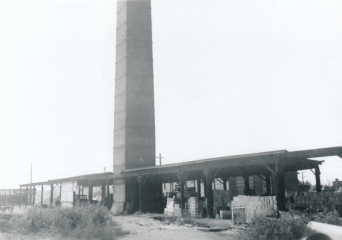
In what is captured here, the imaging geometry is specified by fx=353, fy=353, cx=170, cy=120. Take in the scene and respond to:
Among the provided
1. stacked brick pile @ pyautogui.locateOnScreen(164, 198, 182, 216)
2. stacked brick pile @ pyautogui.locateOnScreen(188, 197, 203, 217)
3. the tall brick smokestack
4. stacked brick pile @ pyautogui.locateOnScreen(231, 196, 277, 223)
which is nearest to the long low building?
stacked brick pile @ pyautogui.locateOnScreen(231, 196, 277, 223)

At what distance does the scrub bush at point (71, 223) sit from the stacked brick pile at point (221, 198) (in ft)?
25.9

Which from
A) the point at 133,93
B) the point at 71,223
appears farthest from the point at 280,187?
the point at 133,93

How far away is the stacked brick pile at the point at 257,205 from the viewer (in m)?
15.0

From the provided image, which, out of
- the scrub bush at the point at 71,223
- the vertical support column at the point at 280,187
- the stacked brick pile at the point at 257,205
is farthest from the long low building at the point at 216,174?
the scrub bush at the point at 71,223

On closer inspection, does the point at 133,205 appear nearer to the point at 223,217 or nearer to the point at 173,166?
the point at 173,166

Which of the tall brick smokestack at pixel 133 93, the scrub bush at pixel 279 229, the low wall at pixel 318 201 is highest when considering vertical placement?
the tall brick smokestack at pixel 133 93

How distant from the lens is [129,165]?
97.8ft

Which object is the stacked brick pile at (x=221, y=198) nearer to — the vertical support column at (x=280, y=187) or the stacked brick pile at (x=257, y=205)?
the stacked brick pile at (x=257, y=205)

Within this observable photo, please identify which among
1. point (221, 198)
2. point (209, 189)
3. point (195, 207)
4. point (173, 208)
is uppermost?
point (209, 189)

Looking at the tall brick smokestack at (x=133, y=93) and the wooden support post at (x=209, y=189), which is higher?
the tall brick smokestack at (x=133, y=93)

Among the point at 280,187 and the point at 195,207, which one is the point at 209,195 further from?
the point at 280,187

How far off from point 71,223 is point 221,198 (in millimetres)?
10119

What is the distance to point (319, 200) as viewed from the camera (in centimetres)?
1791

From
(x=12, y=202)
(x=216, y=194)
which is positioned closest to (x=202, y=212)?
(x=216, y=194)
